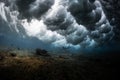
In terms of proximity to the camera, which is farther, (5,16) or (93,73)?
(5,16)

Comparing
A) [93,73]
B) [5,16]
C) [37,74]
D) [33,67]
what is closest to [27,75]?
[37,74]

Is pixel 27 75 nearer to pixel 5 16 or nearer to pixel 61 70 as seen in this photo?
pixel 61 70

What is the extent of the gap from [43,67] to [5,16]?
4669cm

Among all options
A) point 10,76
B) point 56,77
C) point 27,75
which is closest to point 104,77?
point 56,77

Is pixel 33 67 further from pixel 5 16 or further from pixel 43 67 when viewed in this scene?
pixel 5 16

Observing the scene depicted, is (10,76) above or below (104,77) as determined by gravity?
above

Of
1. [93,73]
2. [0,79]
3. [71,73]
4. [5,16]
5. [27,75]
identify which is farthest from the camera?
[5,16]

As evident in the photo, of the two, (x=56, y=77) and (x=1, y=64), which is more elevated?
(x=1, y=64)

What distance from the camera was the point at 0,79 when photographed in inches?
818

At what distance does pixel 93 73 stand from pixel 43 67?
8.10m

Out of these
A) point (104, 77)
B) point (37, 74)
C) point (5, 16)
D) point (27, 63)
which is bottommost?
point (104, 77)

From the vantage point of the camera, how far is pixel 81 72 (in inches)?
1068

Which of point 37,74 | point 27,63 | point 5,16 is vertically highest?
point 5,16

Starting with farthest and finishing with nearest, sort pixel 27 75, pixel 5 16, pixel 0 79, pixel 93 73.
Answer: pixel 5 16 → pixel 93 73 → pixel 27 75 → pixel 0 79
